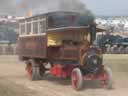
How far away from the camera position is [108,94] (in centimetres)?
1347

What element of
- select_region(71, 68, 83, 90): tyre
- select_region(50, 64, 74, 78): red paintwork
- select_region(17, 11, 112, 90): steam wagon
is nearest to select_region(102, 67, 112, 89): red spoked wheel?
select_region(17, 11, 112, 90): steam wagon

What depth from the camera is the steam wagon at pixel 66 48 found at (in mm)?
14898

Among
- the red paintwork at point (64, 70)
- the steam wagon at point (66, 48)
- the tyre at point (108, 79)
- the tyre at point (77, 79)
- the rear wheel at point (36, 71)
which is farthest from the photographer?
the rear wheel at point (36, 71)

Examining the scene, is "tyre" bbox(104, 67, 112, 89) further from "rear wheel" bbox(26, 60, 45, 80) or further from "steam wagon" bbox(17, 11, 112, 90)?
"rear wheel" bbox(26, 60, 45, 80)

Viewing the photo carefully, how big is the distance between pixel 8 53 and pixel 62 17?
32.5 meters

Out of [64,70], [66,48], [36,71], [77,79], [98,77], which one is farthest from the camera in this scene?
[36,71]

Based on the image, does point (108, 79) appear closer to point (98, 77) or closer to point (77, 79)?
point (98, 77)

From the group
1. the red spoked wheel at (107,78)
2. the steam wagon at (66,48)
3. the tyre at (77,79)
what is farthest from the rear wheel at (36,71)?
the red spoked wheel at (107,78)

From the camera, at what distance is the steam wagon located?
14.9 meters

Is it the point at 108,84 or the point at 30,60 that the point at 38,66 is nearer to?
the point at 30,60

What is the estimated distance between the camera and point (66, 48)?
1570 cm

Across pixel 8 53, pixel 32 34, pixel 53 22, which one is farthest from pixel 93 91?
pixel 8 53

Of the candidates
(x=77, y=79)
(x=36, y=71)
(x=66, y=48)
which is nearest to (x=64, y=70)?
(x=66, y=48)

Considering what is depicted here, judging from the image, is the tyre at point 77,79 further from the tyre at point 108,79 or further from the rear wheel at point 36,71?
the rear wheel at point 36,71
